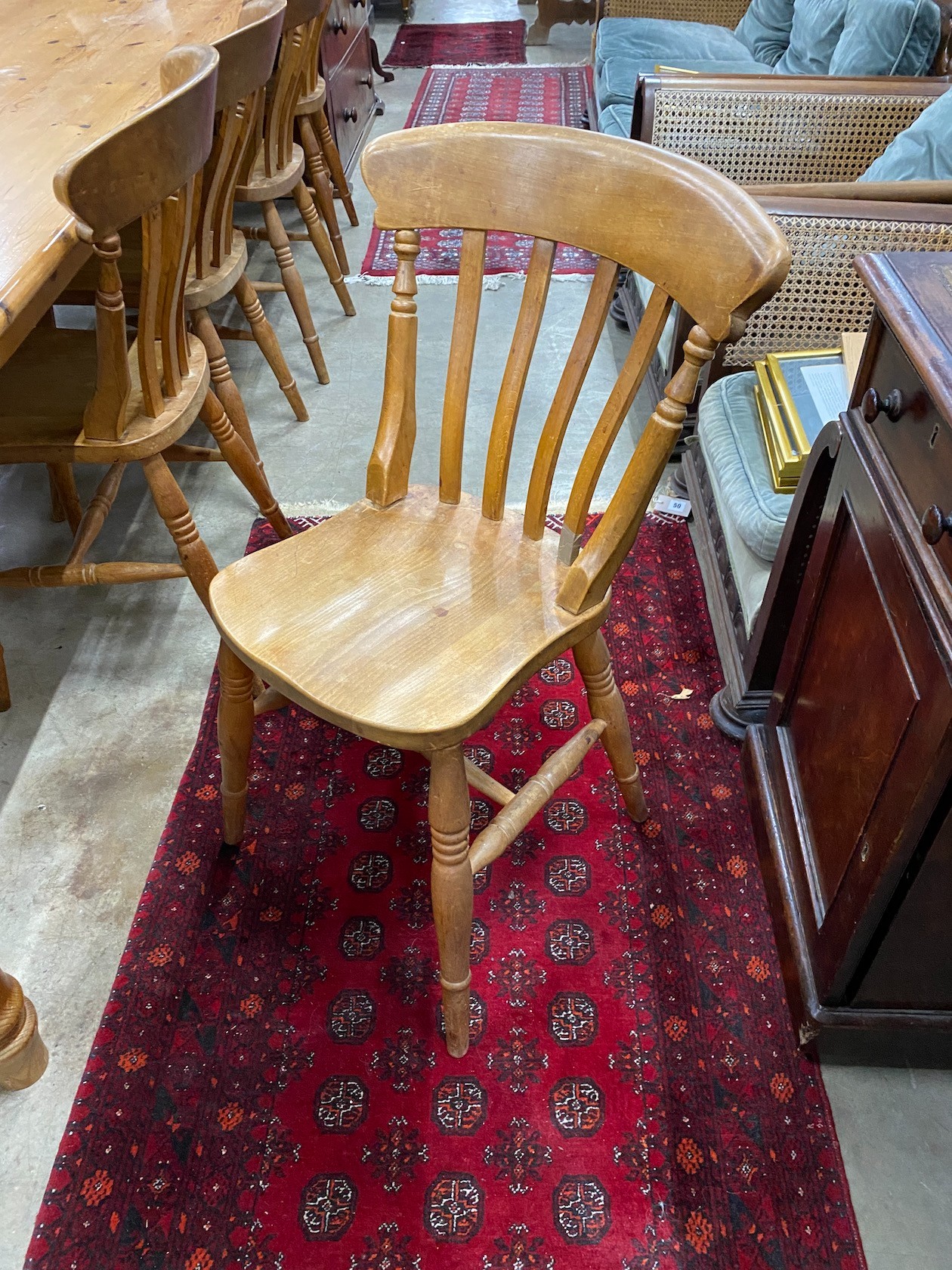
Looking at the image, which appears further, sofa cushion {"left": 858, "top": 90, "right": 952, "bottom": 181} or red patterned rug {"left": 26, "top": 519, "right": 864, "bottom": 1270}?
sofa cushion {"left": 858, "top": 90, "right": 952, "bottom": 181}

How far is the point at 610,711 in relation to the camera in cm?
130

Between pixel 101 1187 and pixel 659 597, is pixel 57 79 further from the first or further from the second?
pixel 101 1187

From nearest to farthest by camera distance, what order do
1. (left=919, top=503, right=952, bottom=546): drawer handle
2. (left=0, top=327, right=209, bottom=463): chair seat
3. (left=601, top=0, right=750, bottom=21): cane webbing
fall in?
(left=919, top=503, right=952, bottom=546): drawer handle < (left=0, top=327, right=209, bottom=463): chair seat < (left=601, top=0, right=750, bottom=21): cane webbing

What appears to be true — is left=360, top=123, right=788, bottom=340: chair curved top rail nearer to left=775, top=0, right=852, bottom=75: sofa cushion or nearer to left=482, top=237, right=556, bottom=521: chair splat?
left=482, top=237, right=556, bottom=521: chair splat

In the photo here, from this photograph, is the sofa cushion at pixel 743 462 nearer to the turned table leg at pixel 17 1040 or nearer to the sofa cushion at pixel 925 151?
the sofa cushion at pixel 925 151

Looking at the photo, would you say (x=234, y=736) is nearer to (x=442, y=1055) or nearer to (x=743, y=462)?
(x=442, y=1055)

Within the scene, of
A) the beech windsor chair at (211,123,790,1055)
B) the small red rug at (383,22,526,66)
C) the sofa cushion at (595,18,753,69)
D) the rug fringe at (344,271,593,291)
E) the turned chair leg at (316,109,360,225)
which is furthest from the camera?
the small red rug at (383,22,526,66)

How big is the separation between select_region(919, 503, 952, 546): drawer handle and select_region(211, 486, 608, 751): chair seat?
0.39 metres

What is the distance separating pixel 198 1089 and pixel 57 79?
5.86 ft

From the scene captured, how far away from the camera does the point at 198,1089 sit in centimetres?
117

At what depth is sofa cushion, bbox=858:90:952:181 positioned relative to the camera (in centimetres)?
166

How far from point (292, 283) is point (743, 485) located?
1361 millimetres

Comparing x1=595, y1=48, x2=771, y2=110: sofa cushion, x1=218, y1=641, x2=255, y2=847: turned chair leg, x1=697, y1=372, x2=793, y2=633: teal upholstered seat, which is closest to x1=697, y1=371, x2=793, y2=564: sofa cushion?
x1=697, y1=372, x2=793, y2=633: teal upholstered seat

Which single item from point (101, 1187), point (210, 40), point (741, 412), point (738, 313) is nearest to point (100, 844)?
point (101, 1187)
